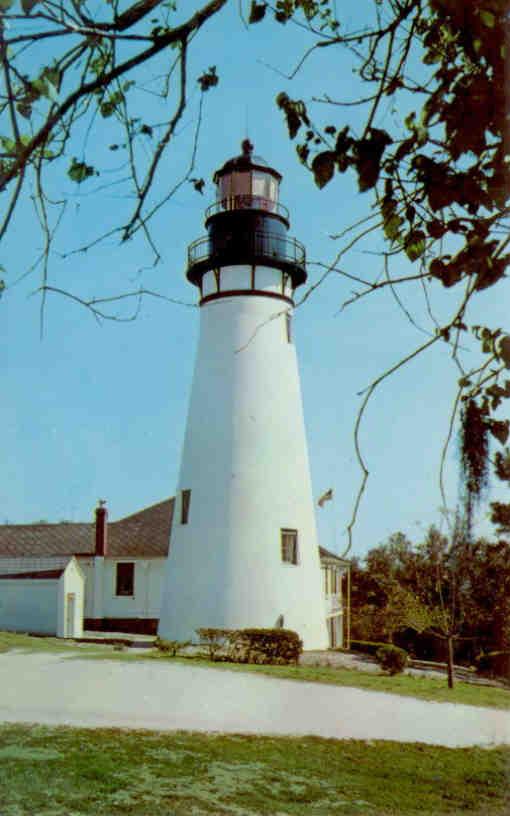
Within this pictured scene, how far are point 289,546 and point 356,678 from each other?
6590 mm

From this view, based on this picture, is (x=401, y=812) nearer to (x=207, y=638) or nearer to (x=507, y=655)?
(x=207, y=638)

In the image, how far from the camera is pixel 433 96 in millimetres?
3074

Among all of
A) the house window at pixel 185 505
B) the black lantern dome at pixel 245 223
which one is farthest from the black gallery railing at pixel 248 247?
the house window at pixel 185 505

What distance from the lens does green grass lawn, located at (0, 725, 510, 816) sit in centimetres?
754

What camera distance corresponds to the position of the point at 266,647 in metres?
21.4

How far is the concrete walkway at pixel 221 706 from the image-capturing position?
39.1ft

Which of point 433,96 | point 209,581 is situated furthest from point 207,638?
point 433,96

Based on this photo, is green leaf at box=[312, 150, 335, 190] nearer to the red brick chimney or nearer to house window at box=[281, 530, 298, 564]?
house window at box=[281, 530, 298, 564]

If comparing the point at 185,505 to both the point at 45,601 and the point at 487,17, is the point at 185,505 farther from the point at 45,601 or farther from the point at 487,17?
the point at 487,17

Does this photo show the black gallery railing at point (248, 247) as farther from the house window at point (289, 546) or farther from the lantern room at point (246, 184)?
the house window at point (289, 546)

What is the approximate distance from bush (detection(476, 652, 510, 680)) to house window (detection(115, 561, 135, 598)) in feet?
48.1

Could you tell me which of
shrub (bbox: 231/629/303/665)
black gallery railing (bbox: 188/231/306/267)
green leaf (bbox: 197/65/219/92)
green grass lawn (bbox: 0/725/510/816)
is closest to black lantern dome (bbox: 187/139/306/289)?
black gallery railing (bbox: 188/231/306/267)

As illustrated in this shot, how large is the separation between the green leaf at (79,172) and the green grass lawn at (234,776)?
5.86m

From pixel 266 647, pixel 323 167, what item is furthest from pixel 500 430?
pixel 266 647
